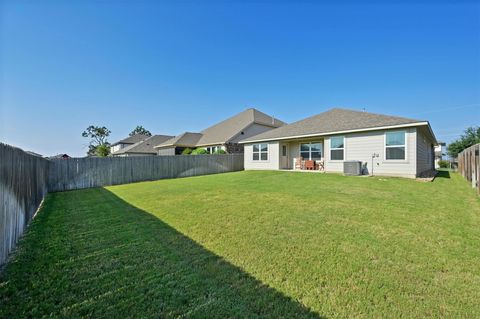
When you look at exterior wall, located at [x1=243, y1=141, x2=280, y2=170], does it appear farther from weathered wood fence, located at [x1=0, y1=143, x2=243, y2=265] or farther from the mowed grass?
the mowed grass

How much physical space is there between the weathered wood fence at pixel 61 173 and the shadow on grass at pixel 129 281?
62cm

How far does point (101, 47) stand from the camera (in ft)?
36.7

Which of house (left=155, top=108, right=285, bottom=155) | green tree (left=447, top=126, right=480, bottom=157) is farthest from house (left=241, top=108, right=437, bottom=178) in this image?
green tree (left=447, top=126, right=480, bottom=157)

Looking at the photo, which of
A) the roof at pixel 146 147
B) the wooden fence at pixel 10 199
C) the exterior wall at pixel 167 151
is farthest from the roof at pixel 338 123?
the roof at pixel 146 147

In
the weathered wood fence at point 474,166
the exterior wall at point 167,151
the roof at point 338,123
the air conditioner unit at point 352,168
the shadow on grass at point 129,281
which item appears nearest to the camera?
the shadow on grass at point 129,281

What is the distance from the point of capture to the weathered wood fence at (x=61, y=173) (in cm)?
345

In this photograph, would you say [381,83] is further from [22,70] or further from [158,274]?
[22,70]

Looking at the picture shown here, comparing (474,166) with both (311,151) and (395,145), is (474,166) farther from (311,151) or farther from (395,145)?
(311,151)

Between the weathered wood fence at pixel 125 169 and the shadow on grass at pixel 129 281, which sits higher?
the weathered wood fence at pixel 125 169

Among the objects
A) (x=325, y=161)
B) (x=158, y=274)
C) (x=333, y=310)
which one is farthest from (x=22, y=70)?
(x=325, y=161)

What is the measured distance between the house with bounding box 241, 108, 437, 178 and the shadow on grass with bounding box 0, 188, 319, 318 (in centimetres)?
1198

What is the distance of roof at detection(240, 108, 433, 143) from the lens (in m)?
12.1

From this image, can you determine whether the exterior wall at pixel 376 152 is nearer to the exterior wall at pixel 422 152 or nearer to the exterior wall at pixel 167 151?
the exterior wall at pixel 422 152

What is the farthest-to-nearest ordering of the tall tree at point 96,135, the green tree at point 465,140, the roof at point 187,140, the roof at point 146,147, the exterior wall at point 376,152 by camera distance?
the tall tree at point 96,135 < the roof at point 146,147 < the green tree at point 465,140 < the roof at point 187,140 < the exterior wall at point 376,152
